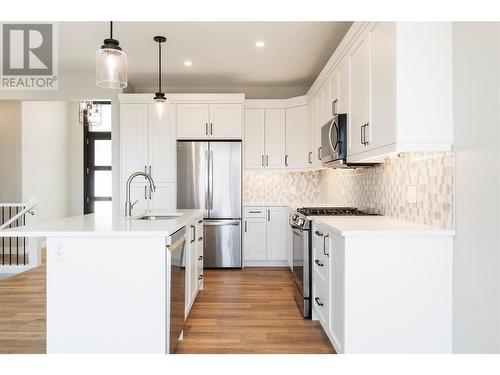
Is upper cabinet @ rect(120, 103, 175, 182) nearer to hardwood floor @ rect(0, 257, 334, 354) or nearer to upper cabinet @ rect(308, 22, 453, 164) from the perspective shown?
hardwood floor @ rect(0, 257, 334, 354)

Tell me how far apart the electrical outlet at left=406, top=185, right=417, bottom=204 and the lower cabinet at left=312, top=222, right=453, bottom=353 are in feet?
1.67

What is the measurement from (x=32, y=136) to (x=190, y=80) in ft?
11.0

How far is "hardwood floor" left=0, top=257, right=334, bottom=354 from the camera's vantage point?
249cm

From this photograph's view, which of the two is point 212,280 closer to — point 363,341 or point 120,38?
point 363,341

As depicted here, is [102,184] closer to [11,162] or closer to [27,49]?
[11,162]

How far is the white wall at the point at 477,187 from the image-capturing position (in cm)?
163

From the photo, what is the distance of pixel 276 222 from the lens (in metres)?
5.07

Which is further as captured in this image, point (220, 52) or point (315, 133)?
point (315, 133)

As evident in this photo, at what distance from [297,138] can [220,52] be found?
1.66 meters

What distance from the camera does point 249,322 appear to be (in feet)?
9.69

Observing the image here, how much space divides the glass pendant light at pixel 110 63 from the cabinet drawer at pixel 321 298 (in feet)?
6.36

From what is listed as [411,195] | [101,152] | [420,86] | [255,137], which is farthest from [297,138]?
[101,152]

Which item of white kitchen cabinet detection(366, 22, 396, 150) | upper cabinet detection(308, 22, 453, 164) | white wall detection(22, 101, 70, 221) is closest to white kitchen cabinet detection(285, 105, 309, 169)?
white kitchen cabinet detection(366, 22, 396, 150)
